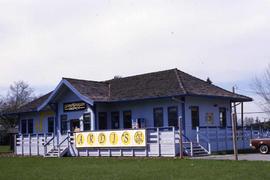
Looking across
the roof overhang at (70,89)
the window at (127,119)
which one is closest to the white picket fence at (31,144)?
the roof overhang at (70,89)

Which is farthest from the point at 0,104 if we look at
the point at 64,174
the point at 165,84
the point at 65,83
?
the point at 64,174

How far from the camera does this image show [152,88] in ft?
108

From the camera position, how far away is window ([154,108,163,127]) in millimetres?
31906

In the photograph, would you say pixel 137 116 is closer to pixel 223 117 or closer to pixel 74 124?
pixel 74 124

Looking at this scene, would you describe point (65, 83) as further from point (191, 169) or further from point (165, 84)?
point (191, 169)

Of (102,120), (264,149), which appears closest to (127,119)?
(102,120)

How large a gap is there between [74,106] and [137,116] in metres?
5.21

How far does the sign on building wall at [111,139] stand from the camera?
28.5m

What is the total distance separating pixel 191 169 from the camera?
18.0 m

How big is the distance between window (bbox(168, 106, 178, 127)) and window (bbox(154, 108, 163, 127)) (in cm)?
77

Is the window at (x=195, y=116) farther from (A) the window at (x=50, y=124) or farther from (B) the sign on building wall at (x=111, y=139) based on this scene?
(A) the window at (x=50, y=124)

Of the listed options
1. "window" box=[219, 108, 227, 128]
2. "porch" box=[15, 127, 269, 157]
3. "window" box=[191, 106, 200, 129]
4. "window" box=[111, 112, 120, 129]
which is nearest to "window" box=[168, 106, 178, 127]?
"window" box=[191, 106, 200, 129]

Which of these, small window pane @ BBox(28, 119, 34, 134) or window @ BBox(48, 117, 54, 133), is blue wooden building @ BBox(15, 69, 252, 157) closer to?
window @ BBox(48, 117, 54, 133)

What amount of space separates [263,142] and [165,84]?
307 inches
